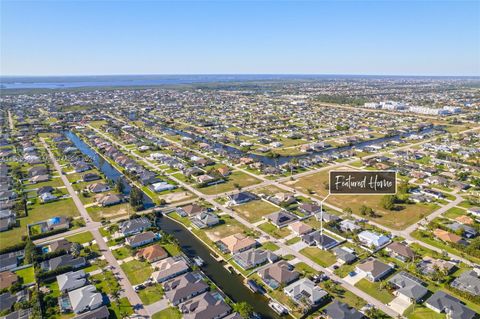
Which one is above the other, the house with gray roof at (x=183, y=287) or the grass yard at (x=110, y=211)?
the grass yard at (x=110, y=211)

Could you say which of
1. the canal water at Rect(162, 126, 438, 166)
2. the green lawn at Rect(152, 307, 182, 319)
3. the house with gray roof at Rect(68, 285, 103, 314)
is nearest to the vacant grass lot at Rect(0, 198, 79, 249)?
the house with gray roof at Rect(68, 285, 103, 314)

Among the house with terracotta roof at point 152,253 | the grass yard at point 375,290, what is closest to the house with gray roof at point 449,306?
the grass yard at point 375,290

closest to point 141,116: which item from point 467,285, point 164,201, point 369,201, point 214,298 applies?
point 164,201

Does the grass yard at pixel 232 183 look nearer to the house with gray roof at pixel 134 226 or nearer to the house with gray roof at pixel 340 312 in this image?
the house with gray roof at pixel 134 226

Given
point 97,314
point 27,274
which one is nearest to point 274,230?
point 97,314

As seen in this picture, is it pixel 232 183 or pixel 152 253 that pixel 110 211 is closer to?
pixel 152 253

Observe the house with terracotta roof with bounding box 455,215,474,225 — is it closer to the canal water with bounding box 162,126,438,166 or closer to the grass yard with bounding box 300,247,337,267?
the grass yard with bounding box 300,247,337,267
